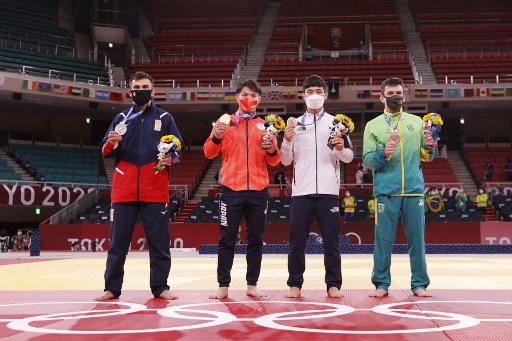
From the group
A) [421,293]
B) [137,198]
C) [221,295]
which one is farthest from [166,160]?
[421,293]

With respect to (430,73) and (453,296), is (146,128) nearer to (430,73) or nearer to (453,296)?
(453,296)

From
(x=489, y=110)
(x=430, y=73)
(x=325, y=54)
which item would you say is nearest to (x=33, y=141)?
(x=325, y=54)

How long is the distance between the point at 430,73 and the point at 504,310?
980 inches

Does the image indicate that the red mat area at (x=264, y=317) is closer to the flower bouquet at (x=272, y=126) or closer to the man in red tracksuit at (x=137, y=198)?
the man in red tracksuit at (x=137, y=198)

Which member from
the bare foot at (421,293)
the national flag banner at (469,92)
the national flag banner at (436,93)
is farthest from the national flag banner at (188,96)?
the bare foot at (421,293)

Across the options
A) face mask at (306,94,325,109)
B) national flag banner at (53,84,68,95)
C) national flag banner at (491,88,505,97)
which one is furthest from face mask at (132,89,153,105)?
national flag banner at (491,88,505,97)

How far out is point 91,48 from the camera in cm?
2998

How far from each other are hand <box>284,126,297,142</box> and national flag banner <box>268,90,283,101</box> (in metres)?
20.4

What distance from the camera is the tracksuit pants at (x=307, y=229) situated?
4.85m

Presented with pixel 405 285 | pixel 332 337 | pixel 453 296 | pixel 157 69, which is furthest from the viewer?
pixel 157 69

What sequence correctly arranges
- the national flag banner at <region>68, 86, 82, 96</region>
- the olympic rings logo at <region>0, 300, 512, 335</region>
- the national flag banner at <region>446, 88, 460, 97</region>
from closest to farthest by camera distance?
the olympic rings logo at <region>0, 300, 512, 335</region> → the national flag banner at <region>68, 86, 82, 96</region> → the national flag banner at <region>446, 88, 460, 97</region>

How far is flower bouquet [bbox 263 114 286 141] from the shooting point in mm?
4836

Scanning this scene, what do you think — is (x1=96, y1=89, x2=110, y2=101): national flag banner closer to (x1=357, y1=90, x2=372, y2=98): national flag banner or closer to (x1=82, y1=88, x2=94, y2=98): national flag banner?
(x1=82, y1=88, x2=94, y2=98): national flag banner

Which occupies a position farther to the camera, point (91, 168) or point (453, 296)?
point (91, 168)
